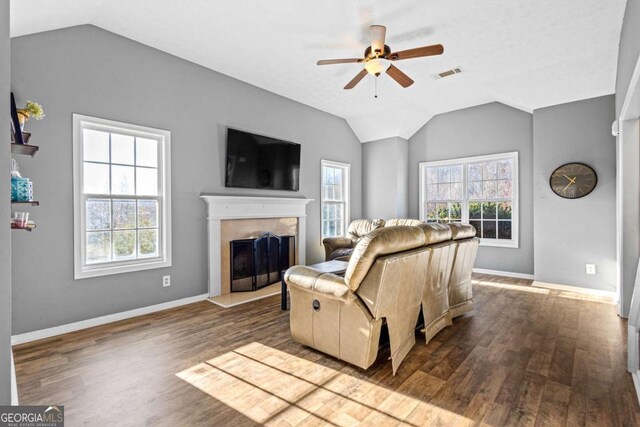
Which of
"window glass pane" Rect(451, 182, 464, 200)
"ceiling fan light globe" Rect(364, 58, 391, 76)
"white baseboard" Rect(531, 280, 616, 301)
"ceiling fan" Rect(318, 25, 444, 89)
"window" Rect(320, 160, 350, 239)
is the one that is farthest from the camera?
"window" Rect(320, 160, 350, 239)

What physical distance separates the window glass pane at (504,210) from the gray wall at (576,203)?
0.62 meters

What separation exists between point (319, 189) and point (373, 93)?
1936 millimetres

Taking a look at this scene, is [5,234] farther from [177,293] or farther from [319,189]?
[319,189]

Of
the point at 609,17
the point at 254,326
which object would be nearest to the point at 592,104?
the point at 609,17

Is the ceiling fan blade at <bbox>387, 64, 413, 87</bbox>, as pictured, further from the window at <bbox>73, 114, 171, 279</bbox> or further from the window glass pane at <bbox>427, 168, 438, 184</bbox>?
the window glass pane at <bbox>427, 168, 438, 184</bbox>

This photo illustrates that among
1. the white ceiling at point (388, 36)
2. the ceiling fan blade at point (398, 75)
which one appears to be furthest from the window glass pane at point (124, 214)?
the ceiling fan blade at point (398, 75)

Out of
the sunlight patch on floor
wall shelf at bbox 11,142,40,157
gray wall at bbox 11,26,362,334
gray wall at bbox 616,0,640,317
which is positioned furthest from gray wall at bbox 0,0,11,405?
gray wall at bbox 616,0,640,317

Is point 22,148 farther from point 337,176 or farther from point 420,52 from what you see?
point 337,176

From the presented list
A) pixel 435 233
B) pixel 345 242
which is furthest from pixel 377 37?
pixel 345 242

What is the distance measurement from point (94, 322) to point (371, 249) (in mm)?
3027

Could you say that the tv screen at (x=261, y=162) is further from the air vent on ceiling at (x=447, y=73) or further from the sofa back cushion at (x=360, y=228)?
the air vent on ceiling at (x=447, y=73)

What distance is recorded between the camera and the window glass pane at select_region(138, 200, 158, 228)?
12.2 ft

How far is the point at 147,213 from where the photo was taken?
12.4ft

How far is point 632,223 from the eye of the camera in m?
3.33
